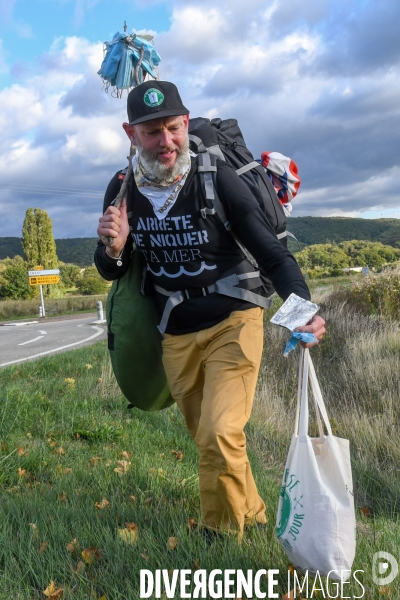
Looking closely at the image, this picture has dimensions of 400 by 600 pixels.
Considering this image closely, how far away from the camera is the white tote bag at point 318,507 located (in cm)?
243

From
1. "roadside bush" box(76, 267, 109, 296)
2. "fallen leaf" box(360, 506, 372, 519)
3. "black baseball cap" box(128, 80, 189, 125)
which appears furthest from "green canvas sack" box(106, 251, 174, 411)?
"roadside bush" box(76, 267, 109, 296)

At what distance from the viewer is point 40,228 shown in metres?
60.6

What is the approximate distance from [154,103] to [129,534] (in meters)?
2.11

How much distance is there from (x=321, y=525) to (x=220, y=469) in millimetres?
678

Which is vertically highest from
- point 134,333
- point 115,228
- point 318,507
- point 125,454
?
point 115,228

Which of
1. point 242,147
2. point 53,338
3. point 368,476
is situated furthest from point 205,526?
point 53,338

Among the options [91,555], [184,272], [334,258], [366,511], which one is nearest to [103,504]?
[91,555]

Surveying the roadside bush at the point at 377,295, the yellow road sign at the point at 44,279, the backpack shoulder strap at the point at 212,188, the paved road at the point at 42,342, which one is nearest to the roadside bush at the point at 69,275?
the yellow road sign at the point at 44,279

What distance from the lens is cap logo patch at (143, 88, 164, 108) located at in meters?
3.23

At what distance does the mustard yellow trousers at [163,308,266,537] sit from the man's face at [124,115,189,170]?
88 cm

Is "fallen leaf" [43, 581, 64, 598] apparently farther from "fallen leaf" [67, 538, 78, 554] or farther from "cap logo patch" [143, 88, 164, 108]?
"cap logo patch" [143, 88, 164, 108]

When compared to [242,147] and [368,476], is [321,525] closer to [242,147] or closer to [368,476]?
[242,147]

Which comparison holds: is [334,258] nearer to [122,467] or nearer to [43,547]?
[122,467]

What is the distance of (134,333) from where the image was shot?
3.72 meters
